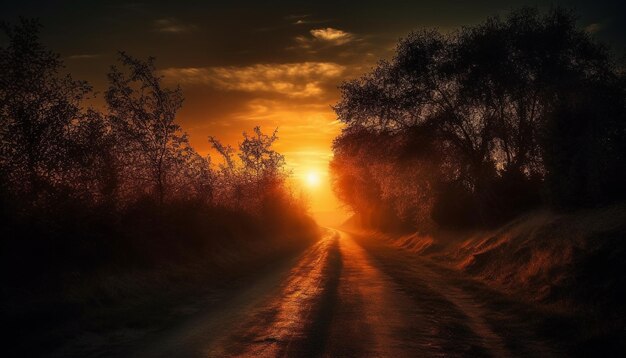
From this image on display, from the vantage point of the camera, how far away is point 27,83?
15281 millimetres

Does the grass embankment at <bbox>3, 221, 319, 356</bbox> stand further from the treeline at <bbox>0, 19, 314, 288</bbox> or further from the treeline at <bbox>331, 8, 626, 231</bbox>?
the treeline at <bbox>331, 8, 626, 231</bbox>

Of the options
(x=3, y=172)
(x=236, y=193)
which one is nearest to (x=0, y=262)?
(x=3, y=172)

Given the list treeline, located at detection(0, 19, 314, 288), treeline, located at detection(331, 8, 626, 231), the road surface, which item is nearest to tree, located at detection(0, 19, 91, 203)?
treeline, located at detection(0, 19, 314, 288)

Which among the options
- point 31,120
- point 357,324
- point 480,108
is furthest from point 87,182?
point 480,108

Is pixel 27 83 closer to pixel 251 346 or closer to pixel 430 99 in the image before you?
pixel 251 346

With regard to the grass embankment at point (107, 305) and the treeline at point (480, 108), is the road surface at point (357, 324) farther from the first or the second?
the treeline at point (480, 108)

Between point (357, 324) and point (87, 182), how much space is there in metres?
13.1

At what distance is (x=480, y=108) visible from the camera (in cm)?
2752

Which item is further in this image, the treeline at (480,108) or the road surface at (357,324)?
the treeline at (480,108)

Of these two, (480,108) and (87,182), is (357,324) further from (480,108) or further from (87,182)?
(480,108)

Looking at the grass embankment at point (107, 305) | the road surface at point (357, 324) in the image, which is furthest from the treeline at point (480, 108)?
the grass embankment at point (107, 305)

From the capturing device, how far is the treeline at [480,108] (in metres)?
25.1

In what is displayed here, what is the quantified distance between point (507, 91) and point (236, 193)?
31178mm

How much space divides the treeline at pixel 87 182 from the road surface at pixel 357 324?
5020 mm
